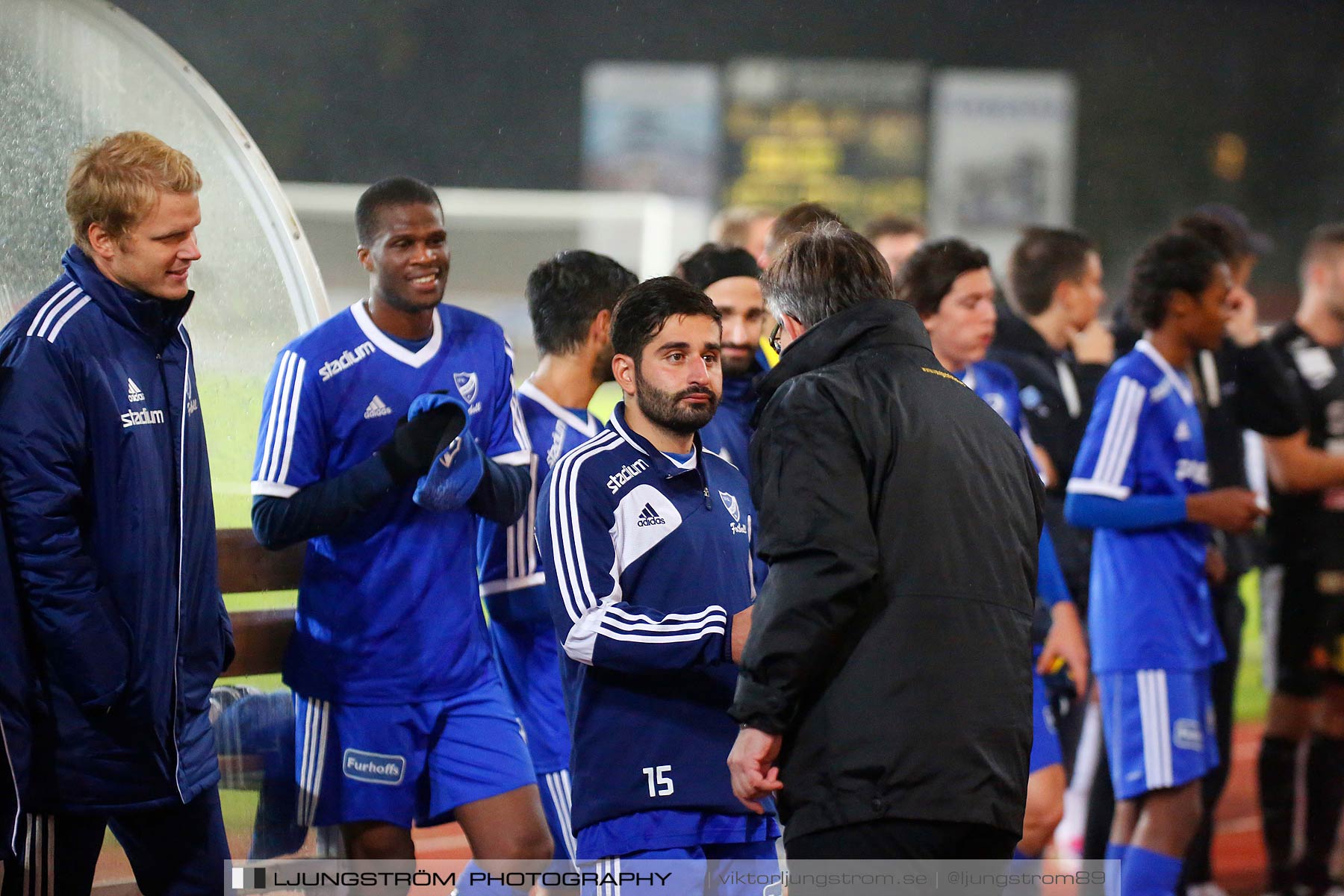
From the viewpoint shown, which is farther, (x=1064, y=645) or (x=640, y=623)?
(x=1064, y=645)

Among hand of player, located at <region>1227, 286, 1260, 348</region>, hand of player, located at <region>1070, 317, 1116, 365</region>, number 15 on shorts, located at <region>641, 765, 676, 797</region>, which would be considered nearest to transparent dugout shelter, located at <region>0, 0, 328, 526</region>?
number 15 on shorts, located at <region>641, 765, 676, 797</region>

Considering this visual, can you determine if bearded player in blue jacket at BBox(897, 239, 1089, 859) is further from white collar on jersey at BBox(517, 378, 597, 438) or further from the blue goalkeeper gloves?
the blue goalkeeper gloves

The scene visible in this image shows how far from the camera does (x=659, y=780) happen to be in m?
2.61

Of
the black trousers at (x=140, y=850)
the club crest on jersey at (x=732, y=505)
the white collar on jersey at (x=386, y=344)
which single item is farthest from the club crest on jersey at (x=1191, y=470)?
the black trousers at (x=140, y=850)

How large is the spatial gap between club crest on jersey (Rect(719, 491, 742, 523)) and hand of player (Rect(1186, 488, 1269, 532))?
5.64 ft

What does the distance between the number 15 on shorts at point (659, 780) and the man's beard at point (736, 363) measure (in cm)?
120

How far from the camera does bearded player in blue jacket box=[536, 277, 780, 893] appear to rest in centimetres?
259

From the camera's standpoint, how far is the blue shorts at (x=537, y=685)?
3492 millimetres

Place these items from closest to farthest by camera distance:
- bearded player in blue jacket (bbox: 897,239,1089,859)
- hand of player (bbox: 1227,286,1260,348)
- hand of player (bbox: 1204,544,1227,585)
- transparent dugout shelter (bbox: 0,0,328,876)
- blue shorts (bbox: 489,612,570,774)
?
transparent dugout shelter (bbox: 0,0,328,876)
blue shorts (bbox: 489,612,570,774)
bearded player in blue jacket (bbox: 897,239,1089,859)
hand of player (bbox: 1204,544,1227,585)
hand of player (bbox: 1227,286,1260,348)

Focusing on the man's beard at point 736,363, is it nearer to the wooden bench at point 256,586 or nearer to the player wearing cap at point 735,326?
the player wearing cap at point 735,326

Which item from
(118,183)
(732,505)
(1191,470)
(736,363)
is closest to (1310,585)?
(1191,470)

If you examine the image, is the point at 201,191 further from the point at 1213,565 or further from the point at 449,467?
the point at 1213,565

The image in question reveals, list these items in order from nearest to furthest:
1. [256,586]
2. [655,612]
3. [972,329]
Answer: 1. [655,612]
2. [256,586]
3. [972,329]

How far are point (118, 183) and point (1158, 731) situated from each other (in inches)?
114
